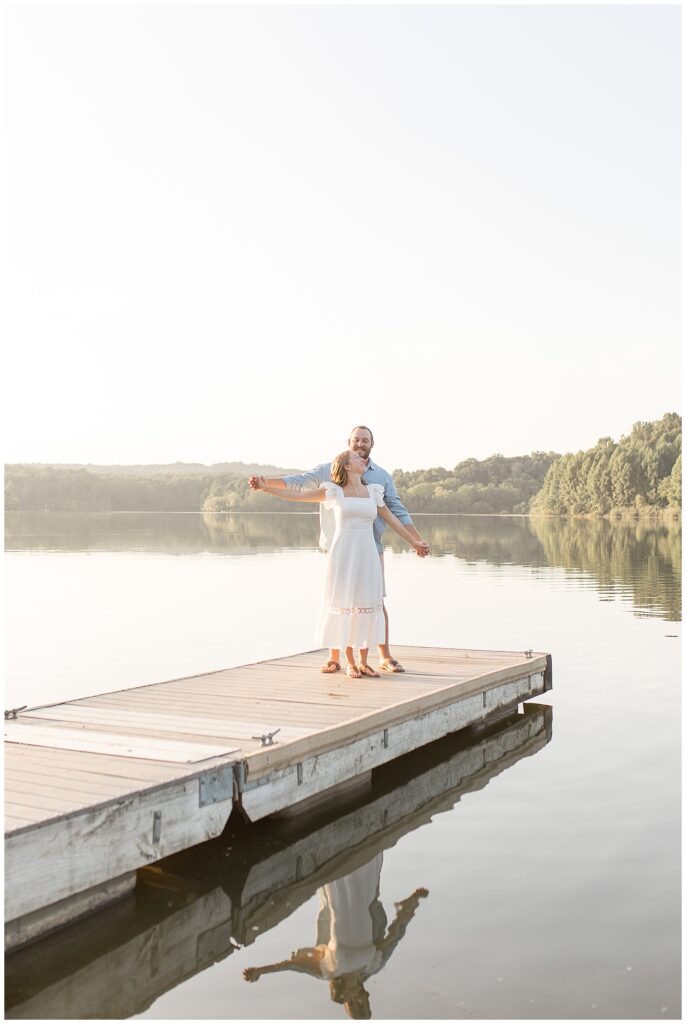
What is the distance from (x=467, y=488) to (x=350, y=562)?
4438 inches

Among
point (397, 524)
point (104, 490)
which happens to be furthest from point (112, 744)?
point (104, 490)

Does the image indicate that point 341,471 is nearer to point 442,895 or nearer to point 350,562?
point 350,562

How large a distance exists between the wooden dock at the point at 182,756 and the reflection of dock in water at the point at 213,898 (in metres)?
0.16

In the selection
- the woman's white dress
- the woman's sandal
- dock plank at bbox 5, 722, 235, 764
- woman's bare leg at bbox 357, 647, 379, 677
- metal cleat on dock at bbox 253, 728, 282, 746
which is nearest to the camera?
dock plank at bbox 5, 722, 235, 764

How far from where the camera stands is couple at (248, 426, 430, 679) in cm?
806

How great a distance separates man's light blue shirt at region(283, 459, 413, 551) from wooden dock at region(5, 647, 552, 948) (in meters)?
1.20

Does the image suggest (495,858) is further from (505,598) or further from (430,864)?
(505,598)

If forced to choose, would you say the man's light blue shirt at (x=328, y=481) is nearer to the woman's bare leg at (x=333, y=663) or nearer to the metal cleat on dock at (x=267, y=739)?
the woman's bare leg at (x=333, y=663)

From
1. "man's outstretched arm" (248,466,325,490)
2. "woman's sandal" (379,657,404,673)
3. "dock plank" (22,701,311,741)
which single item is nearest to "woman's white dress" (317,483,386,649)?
"man's outstretched arm" (248,466,325,490)

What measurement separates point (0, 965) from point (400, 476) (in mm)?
120562

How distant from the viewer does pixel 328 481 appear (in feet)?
27.2

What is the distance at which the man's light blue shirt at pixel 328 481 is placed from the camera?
822 cm

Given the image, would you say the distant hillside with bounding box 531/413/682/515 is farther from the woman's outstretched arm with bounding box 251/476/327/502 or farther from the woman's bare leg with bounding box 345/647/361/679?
the woman's outstretched arm with bounding box 251/476/327/502

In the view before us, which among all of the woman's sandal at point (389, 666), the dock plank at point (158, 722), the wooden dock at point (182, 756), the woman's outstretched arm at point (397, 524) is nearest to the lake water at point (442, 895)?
the wooden dock at point (182, 756)
